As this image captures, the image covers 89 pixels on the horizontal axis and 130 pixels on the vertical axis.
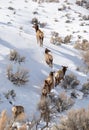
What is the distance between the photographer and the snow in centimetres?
1145

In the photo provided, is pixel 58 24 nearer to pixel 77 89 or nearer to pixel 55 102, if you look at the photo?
pixel 77 89

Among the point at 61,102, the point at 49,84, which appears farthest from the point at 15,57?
the point at 61,102

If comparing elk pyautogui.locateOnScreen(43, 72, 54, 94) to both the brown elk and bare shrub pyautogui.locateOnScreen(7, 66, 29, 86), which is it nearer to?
the brown elk

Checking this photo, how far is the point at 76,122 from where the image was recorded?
27.4 feet

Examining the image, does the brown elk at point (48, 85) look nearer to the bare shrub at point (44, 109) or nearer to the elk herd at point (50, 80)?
the elk herd at point (50, 80)

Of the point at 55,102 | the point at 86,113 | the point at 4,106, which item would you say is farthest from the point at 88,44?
the point at 86,113

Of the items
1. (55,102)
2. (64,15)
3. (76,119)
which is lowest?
(64,15)

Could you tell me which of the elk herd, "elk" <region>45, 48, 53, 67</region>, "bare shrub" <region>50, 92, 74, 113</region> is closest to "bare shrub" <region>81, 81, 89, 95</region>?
the elk herd

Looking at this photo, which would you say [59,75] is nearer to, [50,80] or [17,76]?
[50,80]

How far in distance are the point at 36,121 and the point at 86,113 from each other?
5.38 ft

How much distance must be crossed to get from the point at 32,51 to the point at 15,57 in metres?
1.63

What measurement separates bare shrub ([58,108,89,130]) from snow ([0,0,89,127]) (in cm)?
206

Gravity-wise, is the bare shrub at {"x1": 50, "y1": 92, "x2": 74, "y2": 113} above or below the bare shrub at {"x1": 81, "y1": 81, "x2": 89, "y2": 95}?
above

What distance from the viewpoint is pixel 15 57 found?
1310 centimetres
